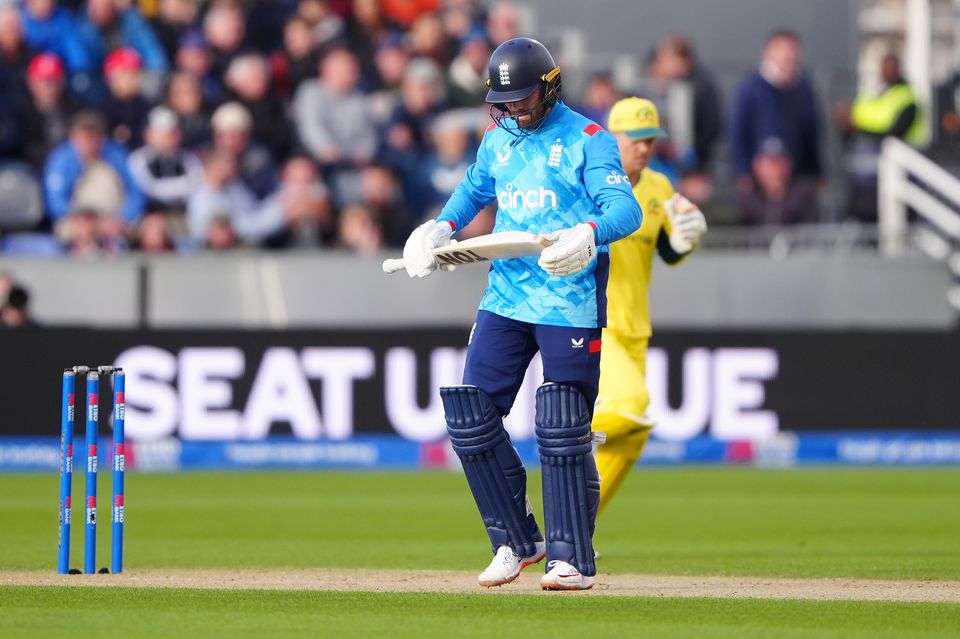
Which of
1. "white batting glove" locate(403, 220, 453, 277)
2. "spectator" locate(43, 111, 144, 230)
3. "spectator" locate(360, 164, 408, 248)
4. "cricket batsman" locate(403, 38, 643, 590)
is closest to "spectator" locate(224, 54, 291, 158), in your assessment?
"spectator" locate(360, 164, 408, 248)

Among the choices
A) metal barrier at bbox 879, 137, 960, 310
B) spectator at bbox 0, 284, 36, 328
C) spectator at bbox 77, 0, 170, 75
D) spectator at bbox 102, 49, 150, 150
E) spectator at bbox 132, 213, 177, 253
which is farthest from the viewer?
metal barrier at bbox 879, 137, 960, 310

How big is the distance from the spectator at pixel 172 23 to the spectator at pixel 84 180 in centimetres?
210

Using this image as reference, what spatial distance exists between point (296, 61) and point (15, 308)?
4.26 meters

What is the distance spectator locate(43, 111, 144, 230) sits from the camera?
1670cm

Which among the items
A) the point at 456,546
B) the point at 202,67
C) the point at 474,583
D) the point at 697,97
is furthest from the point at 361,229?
the point at 474,583

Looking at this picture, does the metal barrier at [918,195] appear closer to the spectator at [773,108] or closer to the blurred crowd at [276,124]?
the blurred crowd at [276,124]

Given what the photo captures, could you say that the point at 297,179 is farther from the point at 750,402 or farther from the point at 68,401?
the point at 68,401

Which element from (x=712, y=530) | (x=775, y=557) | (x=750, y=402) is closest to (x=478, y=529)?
(x=712, y=530)

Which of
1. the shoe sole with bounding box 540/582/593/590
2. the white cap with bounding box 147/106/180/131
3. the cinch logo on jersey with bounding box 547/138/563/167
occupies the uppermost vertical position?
the white cap with bounding box 147/106/180/131

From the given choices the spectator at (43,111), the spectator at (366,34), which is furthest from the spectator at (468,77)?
the spectator at (43,111)

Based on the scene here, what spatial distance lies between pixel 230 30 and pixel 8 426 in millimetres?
4795

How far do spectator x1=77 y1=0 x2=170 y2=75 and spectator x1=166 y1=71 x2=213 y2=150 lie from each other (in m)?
0.87

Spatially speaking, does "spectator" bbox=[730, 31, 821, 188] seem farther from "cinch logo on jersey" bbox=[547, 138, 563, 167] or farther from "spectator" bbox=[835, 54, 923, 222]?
"cinch logo on jersey" bbox=[547, 138, 563, 167]

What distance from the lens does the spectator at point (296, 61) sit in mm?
18422
